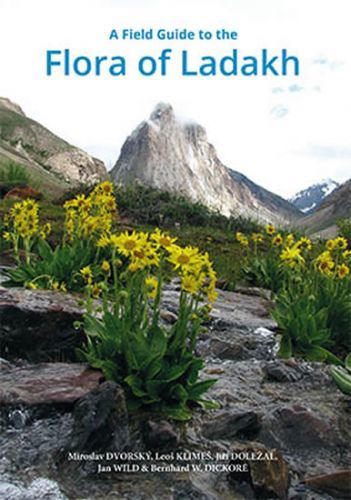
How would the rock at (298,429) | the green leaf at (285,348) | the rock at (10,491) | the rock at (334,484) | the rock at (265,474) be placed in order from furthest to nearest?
the green leaf at (285,348) → the rock at (298,429) → the rock at (334,484) → the rock at (265,474) → the rock at (10,491)

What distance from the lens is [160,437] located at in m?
3.30

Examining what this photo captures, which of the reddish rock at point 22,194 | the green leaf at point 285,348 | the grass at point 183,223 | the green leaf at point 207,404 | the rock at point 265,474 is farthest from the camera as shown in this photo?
the reddish rock at point 22,194

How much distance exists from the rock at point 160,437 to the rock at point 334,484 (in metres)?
0.75

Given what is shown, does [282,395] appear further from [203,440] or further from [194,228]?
[194,228]

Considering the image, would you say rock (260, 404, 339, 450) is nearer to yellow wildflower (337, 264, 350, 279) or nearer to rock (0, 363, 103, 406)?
rock (0, 363, 103, 406)

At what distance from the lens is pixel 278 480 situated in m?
3.03

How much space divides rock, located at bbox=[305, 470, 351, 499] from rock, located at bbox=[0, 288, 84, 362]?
91.7 inches

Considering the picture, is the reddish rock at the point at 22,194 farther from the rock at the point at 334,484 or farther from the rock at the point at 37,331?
the rock at the point at 334,484

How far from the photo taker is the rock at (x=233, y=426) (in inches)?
138

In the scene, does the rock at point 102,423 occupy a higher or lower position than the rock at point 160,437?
Answer: higher

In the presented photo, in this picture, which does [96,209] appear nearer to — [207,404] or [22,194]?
[207,404]

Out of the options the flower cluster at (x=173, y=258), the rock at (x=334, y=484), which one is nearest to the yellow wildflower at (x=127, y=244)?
the flower cluster at (x=173, y=258)

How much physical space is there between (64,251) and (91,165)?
12605 centimetres

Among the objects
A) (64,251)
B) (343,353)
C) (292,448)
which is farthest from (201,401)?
(64,251)
